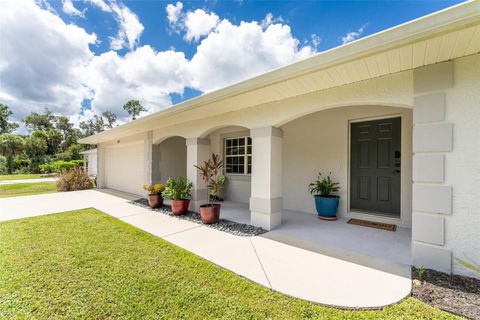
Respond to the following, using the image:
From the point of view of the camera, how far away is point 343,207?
17.5 ft

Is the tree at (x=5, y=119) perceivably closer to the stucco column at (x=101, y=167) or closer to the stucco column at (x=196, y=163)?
the stucco column at (x=101, y=167)

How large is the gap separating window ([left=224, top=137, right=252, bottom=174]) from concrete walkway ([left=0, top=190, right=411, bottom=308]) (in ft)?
11.0

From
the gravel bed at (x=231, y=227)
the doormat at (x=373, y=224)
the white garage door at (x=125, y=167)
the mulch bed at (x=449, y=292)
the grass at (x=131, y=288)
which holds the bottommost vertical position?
the gravel bed at (x=231, y=227)

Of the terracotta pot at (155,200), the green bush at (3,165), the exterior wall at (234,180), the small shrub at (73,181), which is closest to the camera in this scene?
the terracotta pot at (155,200)

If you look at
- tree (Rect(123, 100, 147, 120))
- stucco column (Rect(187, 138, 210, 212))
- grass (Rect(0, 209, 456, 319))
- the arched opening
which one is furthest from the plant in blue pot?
tree (Rect(123, 100, 147, 120))

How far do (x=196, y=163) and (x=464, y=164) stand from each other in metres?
5.43

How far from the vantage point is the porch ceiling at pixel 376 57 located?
2076 mm

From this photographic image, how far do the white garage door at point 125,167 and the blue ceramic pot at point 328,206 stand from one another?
7.28 meters

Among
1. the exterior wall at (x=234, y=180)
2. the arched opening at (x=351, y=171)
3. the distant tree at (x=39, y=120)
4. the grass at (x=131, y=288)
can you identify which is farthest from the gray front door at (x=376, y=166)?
the distant tree at (x=39, y=120)

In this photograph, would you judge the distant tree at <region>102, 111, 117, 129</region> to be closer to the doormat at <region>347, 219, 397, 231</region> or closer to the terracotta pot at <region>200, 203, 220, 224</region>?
the terracotta pot at <region>200, 203, 220, 224</region>

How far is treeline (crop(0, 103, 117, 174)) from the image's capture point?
84.9ft

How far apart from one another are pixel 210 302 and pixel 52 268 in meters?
2.44

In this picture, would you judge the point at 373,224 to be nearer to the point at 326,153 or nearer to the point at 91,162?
the point at 326,153

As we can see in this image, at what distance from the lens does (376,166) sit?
502 cm
